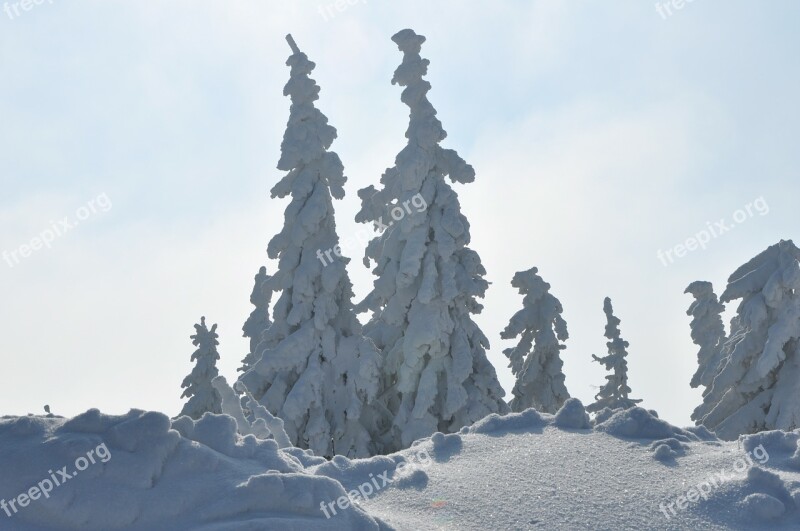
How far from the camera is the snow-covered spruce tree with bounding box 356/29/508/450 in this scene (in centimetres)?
2006

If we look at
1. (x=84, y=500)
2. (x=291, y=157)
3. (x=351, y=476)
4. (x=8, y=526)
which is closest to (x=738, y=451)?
(x=351, y=476)

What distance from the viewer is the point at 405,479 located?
22.2ft

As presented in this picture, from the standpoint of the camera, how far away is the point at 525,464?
6.92m

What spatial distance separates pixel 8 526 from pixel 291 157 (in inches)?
688

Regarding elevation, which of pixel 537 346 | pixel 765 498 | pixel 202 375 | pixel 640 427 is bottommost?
pixel 765 498

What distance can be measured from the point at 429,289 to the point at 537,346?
6.23m

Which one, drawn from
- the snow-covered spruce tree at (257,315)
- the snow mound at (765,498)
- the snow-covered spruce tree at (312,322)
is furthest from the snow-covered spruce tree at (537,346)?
the snow mound at (765,498)

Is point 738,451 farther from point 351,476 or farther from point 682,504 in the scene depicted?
point 351,476

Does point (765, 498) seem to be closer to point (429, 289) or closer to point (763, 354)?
point (763, 354)

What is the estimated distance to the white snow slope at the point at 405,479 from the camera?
5176 mm

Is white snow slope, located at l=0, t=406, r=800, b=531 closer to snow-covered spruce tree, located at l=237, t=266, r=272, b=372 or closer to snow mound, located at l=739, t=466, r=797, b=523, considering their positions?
snow mound, located at l=739, t=466, r=797, b=523

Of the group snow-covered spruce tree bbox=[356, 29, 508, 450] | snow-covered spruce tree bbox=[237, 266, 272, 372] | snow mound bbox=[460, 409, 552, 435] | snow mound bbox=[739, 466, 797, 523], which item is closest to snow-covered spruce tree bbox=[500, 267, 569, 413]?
snow-covered spruce tree bbox=[356, 29, 508, 450]

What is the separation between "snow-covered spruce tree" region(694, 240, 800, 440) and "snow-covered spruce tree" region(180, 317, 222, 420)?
18.8m

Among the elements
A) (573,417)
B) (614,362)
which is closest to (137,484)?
(573,417)
